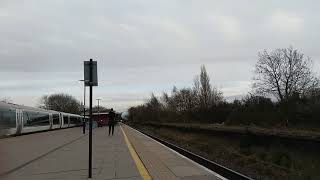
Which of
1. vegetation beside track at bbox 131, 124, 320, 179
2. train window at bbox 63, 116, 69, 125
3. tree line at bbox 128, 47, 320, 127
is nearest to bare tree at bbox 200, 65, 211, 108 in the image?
tree line at bbox 128, 47, 320, 127

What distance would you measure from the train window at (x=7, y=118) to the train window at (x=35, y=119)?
4.51m

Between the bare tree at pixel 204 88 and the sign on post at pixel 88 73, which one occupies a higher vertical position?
the bare tree at pixel 204 88

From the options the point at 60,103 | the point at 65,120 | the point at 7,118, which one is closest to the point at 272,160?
the point at 7,118

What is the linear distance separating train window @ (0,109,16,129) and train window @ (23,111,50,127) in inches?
178

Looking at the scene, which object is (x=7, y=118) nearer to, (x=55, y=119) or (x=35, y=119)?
(x=35, y=119)

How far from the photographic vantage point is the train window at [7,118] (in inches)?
1374

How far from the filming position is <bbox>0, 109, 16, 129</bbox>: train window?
34.9 m

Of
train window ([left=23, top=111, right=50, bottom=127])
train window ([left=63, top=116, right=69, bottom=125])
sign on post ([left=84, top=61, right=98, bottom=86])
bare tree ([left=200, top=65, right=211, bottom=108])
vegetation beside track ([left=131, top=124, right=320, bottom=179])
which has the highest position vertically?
bare tree ([left=200, top=65, right=211, bottom=108])

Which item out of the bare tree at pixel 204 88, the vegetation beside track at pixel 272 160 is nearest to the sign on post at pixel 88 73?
the vegetation beside track at pixel 272 160

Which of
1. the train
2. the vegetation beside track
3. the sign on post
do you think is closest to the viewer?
the sign on post

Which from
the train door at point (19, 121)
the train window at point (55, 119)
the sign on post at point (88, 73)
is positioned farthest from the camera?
the train window at point (55, 119)

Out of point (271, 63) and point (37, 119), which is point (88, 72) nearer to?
point (37, 119)

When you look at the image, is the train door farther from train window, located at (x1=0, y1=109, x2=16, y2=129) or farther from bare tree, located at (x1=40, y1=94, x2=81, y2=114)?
bare tree, located at (x1=40, y1=94, x2=81, y2=114)

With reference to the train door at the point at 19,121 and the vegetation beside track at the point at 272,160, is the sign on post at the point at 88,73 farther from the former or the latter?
the train door at the point at 19,121
